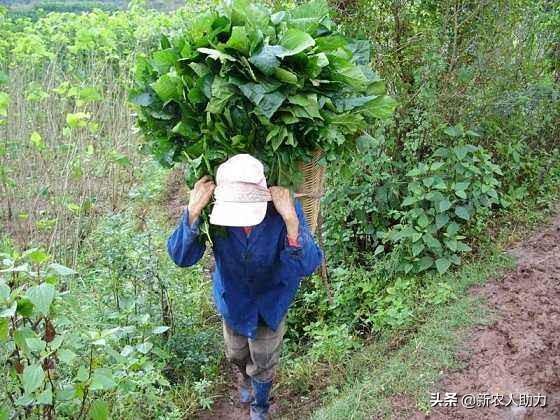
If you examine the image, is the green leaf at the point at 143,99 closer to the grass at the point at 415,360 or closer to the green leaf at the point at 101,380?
the green leaf at the point at 101,380

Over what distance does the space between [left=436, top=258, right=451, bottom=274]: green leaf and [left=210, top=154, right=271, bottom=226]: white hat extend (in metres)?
1.69

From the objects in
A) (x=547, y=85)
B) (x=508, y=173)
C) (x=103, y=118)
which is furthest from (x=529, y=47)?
(x=103, y=118)

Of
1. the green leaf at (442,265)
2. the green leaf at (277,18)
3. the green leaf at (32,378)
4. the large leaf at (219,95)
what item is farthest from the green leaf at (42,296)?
the green leaf at (442,265)

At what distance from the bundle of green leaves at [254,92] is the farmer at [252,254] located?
117 millimetres

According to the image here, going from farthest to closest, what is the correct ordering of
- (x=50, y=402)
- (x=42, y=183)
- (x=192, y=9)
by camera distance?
(x=192, y=9)
(x=42, y=183)
(x=50, y=402)

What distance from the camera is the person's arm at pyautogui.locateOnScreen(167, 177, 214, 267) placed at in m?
2.45

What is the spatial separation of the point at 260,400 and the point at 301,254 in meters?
1.01

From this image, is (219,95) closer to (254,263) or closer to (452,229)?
(254,263)

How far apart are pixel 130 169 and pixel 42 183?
130cm

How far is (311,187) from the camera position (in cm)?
265

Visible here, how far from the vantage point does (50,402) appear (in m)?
2.08

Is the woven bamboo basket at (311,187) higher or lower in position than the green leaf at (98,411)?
higher

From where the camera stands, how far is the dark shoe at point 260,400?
308 centimetres

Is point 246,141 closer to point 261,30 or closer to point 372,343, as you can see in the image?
point 261,30
